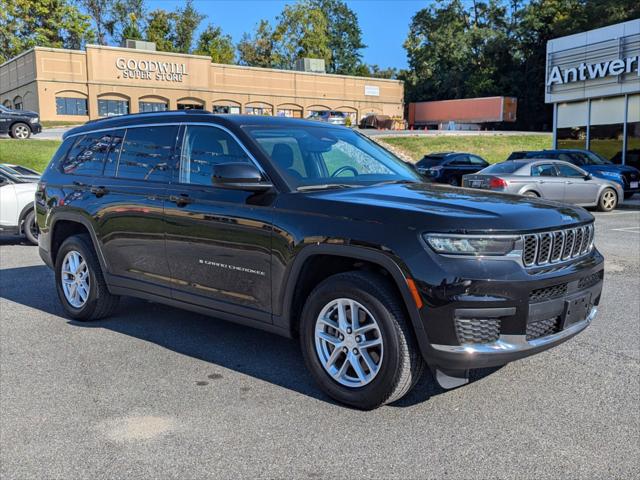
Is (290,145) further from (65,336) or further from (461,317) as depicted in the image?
(65,336)

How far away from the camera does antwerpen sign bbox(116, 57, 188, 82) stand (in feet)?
188

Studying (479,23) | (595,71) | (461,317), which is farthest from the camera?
(479,23)

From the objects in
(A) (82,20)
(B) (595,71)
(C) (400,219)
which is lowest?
(C) (400,219)

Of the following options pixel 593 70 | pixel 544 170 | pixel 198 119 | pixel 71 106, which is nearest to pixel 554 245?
pixel 198 119

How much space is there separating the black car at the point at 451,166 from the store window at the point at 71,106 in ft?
131

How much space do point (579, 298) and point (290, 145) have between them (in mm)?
2267

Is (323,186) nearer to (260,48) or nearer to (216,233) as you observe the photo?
(216,233)

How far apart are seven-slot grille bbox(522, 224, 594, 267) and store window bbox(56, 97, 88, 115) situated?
2242 inches

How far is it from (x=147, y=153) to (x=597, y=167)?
17854 mm

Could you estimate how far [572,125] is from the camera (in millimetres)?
27953

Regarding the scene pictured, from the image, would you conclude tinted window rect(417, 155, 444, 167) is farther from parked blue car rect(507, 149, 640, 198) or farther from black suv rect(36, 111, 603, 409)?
black suv rect(36, 111, 603, 409)

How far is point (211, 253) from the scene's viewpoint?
4.61m

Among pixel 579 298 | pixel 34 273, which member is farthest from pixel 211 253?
pixel 34 273

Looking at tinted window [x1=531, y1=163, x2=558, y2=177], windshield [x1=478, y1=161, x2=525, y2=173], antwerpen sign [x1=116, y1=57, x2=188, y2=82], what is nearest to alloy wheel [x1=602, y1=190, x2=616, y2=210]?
tinted window [x1=531, y1=163, x2=558, y2=177]
